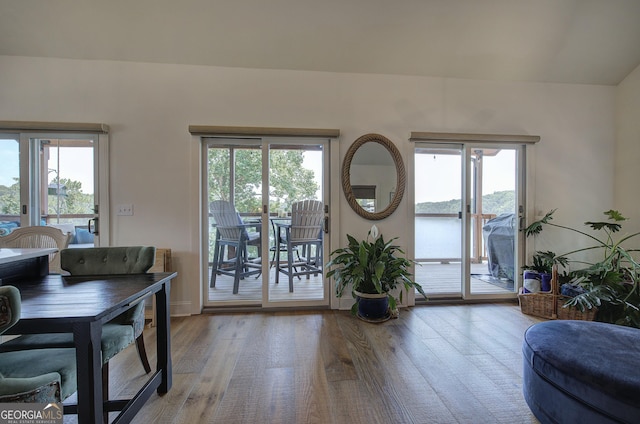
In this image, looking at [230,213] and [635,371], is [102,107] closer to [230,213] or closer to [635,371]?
[230,213]

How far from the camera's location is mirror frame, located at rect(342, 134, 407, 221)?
2725 millimetres

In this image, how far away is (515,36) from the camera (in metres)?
2.47

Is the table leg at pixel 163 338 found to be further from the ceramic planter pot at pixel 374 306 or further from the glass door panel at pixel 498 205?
the glass door panel at pixel 498 205

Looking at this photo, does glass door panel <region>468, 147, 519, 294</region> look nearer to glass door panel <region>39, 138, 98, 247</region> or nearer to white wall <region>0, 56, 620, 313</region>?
white wall <region>0, 56, 620, 313</region>

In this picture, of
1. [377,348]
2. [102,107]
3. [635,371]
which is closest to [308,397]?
[377,348]

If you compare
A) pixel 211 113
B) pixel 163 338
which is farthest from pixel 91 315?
pixel 211 113

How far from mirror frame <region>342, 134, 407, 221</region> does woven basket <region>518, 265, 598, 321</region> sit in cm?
168

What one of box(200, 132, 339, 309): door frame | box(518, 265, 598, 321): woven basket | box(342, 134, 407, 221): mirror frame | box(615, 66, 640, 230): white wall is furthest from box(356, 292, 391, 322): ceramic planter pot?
box(615, 66, 640, 230): white wall

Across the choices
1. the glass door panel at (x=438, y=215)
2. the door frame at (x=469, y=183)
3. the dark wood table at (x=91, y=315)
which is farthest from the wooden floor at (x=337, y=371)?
the glass door panel at (x=438, y=215)

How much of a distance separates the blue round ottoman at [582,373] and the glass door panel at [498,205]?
1800mm

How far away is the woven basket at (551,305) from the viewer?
2.37 meters

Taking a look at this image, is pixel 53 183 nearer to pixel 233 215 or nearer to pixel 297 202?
pixel 233 215

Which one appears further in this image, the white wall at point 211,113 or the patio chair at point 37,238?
the white wall at point 211,113

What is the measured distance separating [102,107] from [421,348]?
3.77 meters
